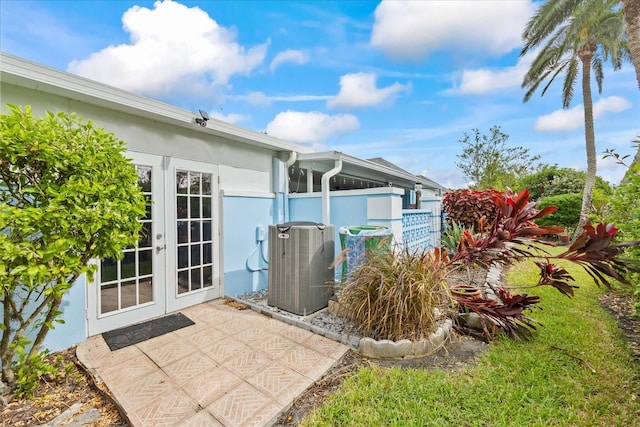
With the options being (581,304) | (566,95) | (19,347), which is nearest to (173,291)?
(19,347)

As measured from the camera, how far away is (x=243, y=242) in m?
5.40

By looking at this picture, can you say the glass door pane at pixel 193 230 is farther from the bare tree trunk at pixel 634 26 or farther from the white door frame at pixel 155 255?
the bare tree trunk at pixel 634 26

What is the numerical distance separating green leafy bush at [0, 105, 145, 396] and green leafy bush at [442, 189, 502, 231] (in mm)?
7874

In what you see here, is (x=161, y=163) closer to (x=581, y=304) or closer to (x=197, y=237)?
(x=197, y=237)

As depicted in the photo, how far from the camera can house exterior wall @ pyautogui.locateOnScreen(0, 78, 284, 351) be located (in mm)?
3287

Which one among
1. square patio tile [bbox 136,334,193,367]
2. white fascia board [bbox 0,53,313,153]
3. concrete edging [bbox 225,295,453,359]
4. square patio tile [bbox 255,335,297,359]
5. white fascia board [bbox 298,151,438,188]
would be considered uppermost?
white fascia board [bbox 0,53,313,153]

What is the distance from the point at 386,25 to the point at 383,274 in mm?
6500

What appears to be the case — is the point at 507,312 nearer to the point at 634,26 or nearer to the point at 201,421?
the point at 201,421

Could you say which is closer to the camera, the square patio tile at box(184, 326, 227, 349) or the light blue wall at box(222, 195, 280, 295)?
the square patio tile at box(184, 326, 227, 349)

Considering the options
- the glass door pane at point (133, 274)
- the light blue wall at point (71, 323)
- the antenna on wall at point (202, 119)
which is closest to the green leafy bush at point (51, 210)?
the light blue wall at point (71, 323)

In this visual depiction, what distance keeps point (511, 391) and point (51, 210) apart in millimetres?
4095

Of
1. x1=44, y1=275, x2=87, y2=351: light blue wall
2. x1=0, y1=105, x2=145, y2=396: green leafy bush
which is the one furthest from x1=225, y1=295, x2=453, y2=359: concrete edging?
x1=44, y1=275, x2=87, y2=351: light blue wall

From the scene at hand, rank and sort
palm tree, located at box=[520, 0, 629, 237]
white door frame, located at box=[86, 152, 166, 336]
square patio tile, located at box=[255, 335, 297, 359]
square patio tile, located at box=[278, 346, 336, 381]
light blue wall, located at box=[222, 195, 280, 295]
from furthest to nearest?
palm tree, located at box=[520, 0, 629, 237]
light blue wall, located at box=[222, 195, 280, 295]
white door frame, located at box=[86, 152, 166, 336]
square patio tile, located at box=[255, 335, 297, 359]
square patio tile, located at box=[278, 346, 336, 381]

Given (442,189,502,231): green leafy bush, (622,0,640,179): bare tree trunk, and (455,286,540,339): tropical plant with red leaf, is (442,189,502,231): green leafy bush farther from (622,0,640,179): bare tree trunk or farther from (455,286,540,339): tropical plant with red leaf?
(455,286,540,339): tropical plant with red leaf
